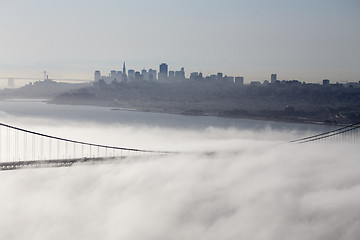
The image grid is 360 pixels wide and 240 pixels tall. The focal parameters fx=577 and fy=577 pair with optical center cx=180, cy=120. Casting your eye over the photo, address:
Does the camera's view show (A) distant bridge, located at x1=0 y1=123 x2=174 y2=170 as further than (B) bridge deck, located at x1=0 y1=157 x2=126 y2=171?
Yes

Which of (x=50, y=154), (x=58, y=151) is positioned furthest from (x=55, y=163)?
(x=58, y=151)

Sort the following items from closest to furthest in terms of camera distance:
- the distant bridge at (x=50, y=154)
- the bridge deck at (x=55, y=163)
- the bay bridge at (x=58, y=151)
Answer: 1. the bridge deck at (x=55, y=163)
2. the distant bridge at (x=50, y=154)
3. the bay bridge at (x=58, y=151)

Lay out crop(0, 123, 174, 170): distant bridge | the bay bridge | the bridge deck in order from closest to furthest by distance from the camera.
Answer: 1. the bridge deck
2. crop(0, 123, 174, 170): distant bridge
3. the bay bridge

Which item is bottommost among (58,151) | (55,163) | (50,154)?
(50,154)

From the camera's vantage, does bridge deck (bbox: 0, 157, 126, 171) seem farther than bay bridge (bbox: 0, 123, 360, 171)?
No

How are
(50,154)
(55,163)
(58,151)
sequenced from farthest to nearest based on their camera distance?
1. (58,151)
2. (50,154)
3. (55,163)

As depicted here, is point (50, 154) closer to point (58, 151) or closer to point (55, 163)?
point (58, 151)

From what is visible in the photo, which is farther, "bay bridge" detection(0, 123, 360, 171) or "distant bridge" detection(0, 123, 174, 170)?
"bay bridge" detection(0, 123, 360, 171)

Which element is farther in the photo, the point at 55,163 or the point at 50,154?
the point at 50,154

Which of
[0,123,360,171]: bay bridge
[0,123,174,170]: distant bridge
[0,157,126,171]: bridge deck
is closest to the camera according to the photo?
[0,157,126,171]: bridge deck
